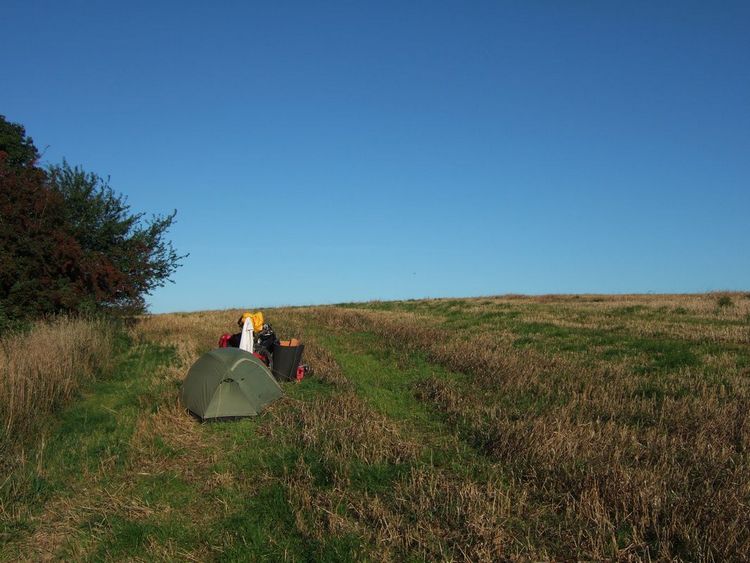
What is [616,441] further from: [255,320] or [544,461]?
[255,320]

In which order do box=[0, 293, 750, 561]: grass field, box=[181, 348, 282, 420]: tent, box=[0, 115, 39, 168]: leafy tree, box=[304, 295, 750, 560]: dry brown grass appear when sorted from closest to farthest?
box=[304, 295, 750, 560]: dry brown grass → box=[0, 293, 750, 561]: grass field → box=[181, 348, 282, 420]: tent → box=[0, 115, 39, 168]: leafy tree

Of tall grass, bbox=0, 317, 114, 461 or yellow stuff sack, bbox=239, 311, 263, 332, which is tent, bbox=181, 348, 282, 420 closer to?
tall grass, bbox=0, 317, 114, 461

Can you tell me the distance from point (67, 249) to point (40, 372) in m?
9.87

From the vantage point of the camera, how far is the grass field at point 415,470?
4.81 meters

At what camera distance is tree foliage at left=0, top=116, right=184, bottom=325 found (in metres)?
17.5

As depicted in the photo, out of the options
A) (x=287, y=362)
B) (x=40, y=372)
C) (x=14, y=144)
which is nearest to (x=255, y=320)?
(x=287, y=362)

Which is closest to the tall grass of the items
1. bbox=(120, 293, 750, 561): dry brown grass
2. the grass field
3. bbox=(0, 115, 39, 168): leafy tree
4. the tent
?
the grass field

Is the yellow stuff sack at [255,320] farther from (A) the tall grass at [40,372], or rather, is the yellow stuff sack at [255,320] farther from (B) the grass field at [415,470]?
(A) the tall grass at [40,372]

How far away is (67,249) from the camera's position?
18797 mm

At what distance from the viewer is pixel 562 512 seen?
205 inches

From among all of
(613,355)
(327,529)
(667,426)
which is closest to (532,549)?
(327,529)

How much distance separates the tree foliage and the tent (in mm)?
10391

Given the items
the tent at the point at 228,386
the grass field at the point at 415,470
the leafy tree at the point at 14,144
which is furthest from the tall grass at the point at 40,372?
the leafy tree at the point at 14,144

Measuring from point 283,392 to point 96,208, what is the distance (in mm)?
16923
